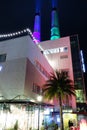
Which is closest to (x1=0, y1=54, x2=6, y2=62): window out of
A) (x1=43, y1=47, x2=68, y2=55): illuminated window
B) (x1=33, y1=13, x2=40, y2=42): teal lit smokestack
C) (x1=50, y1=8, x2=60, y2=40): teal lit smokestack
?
(x1=43, y1=47, x2=68, y2=55): illuminated window

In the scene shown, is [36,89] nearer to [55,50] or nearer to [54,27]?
[55,50]

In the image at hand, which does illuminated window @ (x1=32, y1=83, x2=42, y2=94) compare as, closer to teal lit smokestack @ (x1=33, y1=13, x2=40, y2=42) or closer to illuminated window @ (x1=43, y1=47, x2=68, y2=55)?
illuminated window @ (x1=43, y1=47, x2=68, y2=55)

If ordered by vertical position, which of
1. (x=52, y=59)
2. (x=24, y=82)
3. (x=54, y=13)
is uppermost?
(x=54, y=13)

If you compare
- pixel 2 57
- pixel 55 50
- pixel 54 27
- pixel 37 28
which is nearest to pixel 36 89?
pixel 2 57

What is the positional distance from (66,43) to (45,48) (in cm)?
664

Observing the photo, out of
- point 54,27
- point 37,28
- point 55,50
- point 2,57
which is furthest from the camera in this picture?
→ point 37,28

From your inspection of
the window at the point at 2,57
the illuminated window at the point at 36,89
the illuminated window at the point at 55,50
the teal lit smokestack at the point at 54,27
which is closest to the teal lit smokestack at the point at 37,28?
the teal lit smokestack at the point at 54,27

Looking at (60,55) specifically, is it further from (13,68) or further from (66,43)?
(13,68)

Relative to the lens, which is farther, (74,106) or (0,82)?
(74,106)

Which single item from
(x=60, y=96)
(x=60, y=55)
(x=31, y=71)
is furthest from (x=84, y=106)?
(x=31, y=71)

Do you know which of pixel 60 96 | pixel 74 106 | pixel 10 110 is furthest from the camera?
pixel 74 106

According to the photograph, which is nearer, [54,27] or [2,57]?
[2,57]

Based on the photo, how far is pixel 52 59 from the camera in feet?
144

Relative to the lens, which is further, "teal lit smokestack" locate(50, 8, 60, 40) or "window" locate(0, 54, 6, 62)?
"teal lit smokestack" locate(50, 8, 60, 40)
